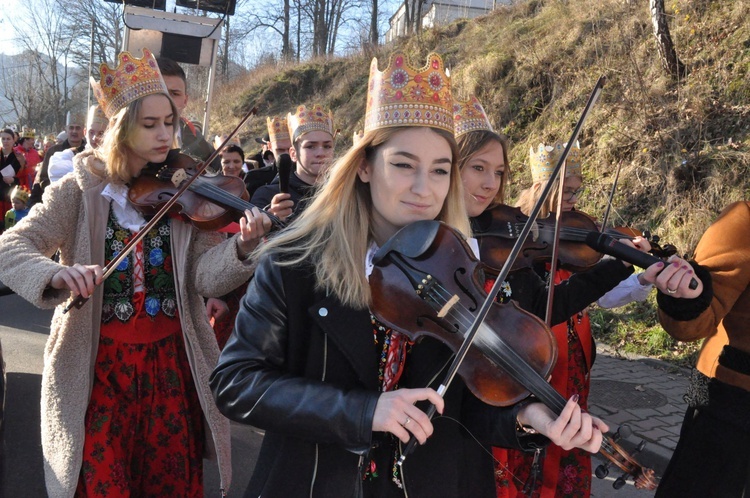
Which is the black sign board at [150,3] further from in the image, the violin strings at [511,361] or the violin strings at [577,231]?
the violin strings at [511,361]

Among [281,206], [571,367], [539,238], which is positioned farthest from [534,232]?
[281,206]

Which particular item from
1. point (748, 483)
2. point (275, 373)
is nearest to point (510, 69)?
point (748, 483)

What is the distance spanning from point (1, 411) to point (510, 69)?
10524 mm

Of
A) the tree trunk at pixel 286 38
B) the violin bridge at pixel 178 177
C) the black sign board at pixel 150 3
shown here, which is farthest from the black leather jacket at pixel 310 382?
the tree trunk at pixel 286 38

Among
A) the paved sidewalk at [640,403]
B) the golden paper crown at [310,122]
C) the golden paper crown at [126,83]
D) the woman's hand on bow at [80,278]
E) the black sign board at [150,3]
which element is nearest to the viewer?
the woman's hand on bow at [80,278]

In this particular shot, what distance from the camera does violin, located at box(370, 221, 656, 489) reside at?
147cm

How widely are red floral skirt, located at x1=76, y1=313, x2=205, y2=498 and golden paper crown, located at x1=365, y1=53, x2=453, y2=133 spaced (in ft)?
4.35

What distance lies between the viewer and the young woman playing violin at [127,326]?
2.33 meters

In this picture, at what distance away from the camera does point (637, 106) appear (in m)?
8.13

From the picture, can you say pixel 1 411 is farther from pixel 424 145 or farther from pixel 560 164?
pixel 560 164

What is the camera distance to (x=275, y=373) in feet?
4.86

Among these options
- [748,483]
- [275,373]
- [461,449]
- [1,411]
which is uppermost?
[275,373]

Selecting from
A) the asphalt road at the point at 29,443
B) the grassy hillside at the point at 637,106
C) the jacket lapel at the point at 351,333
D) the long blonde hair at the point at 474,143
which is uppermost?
the grassy hillside at the point at 637,106

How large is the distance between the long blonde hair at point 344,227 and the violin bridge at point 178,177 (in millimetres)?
1182
